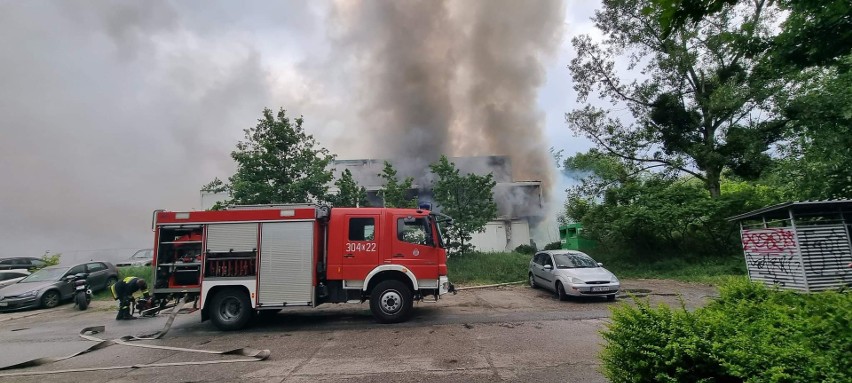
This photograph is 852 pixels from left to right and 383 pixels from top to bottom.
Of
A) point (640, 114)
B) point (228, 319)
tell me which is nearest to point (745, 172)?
point (640, 114)

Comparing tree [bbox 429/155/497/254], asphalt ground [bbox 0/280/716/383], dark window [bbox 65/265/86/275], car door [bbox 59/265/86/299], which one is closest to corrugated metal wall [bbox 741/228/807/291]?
asphalt ground [bbox 0/280/716/383]

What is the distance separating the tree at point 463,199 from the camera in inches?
680

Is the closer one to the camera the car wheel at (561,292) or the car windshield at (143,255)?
the car wheel at (561,292)

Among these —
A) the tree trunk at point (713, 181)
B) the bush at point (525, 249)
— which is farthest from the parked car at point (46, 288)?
the tree trunk at point (713, 181)

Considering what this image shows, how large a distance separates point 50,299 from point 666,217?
22.0m

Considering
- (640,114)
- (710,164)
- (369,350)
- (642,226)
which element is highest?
(640,114)

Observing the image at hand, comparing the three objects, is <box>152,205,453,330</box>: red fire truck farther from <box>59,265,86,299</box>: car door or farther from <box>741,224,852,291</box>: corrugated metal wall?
<box>741,224,852,291</box>: corrugated metal wall

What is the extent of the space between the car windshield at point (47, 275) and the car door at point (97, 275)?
0.78m

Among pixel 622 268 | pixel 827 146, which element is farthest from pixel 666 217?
pixel 827 146

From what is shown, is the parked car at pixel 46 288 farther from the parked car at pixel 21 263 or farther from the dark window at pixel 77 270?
the parked car at pixel 21 263

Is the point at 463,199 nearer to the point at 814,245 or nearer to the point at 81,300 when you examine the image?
the point at 814,245

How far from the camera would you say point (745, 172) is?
60.8 feet

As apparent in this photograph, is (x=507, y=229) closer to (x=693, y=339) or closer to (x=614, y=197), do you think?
(x=614, y=197)

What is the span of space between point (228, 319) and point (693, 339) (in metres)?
7.93
